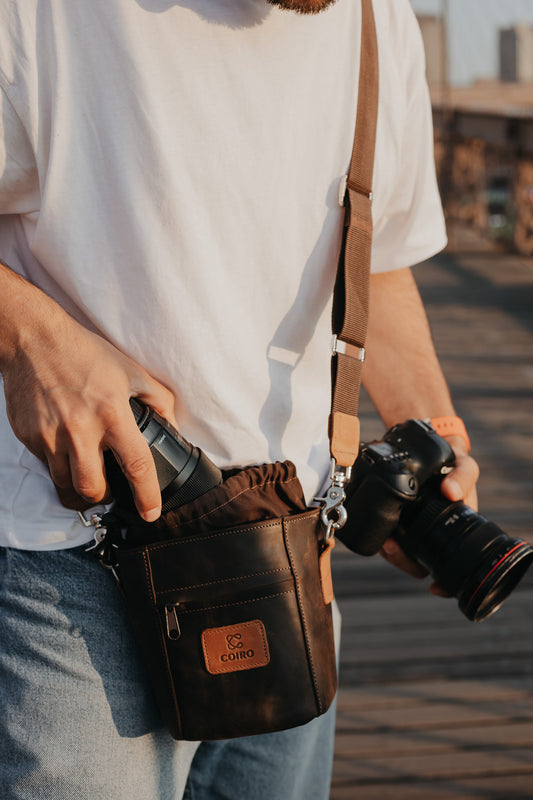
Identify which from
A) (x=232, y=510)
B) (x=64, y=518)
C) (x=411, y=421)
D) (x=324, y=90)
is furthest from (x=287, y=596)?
(x=324, y=90)

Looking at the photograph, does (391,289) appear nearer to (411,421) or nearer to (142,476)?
(411,421)

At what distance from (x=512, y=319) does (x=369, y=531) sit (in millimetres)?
4825

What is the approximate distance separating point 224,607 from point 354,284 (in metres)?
0.33

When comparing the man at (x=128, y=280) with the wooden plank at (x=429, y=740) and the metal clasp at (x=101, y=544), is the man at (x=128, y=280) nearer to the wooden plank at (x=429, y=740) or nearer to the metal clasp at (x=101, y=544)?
the metal clasp at (x=101, y=544)

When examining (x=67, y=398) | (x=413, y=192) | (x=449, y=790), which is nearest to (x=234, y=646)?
(x=67, y=398)

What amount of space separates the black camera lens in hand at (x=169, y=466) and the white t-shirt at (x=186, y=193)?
0.05 metres

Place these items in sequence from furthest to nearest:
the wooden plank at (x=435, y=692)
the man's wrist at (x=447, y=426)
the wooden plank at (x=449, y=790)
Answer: the wooden plank at (x=435, y=692), the wooden plank at (x=449, y=790), the man's wrist at (x=447, y=426)

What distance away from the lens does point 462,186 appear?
961 centimetres

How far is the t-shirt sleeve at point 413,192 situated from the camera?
39.5 inches

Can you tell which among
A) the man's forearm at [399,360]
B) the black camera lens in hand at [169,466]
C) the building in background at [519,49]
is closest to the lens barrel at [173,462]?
the black camera lens in hand at [169,466]

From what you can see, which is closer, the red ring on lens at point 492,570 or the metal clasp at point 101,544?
the metal clasp at point 101,544

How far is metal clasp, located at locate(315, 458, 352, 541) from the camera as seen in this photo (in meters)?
0.84

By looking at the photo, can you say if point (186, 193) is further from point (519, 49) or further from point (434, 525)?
point (519, 49)

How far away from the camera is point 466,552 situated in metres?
1.02
